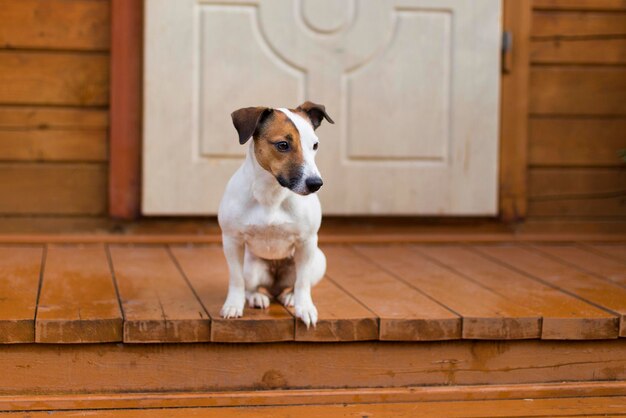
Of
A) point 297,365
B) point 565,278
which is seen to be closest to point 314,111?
point 297,365

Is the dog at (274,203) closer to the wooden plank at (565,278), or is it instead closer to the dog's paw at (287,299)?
the dog's paw at (287,299)

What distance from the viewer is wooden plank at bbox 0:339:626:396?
8.73 ft

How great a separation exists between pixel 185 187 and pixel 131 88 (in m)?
0.48

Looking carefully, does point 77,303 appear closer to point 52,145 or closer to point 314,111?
point 314,111

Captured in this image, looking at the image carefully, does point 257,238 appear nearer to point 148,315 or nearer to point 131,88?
point 148,315

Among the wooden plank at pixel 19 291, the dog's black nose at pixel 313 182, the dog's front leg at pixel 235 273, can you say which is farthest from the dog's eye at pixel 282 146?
the wooden plank at pixel 19 291

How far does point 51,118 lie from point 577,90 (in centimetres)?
237

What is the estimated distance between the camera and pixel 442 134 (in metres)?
4.39

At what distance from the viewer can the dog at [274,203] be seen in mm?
2562

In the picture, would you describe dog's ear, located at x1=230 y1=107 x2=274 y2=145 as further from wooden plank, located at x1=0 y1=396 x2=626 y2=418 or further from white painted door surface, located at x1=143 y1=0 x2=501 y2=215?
white painted door surface, located at x1=143 y1=0 x2=501 y2=215

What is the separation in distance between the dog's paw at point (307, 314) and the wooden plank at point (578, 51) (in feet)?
7.24

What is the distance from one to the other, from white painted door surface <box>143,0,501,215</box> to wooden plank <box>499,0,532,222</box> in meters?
0.07

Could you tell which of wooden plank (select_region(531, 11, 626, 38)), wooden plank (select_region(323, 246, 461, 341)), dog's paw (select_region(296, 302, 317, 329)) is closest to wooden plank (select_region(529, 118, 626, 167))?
wooden plank (select_region(531, 11, 626, 38))

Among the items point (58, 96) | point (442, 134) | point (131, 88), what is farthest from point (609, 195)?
point (58, 96)
